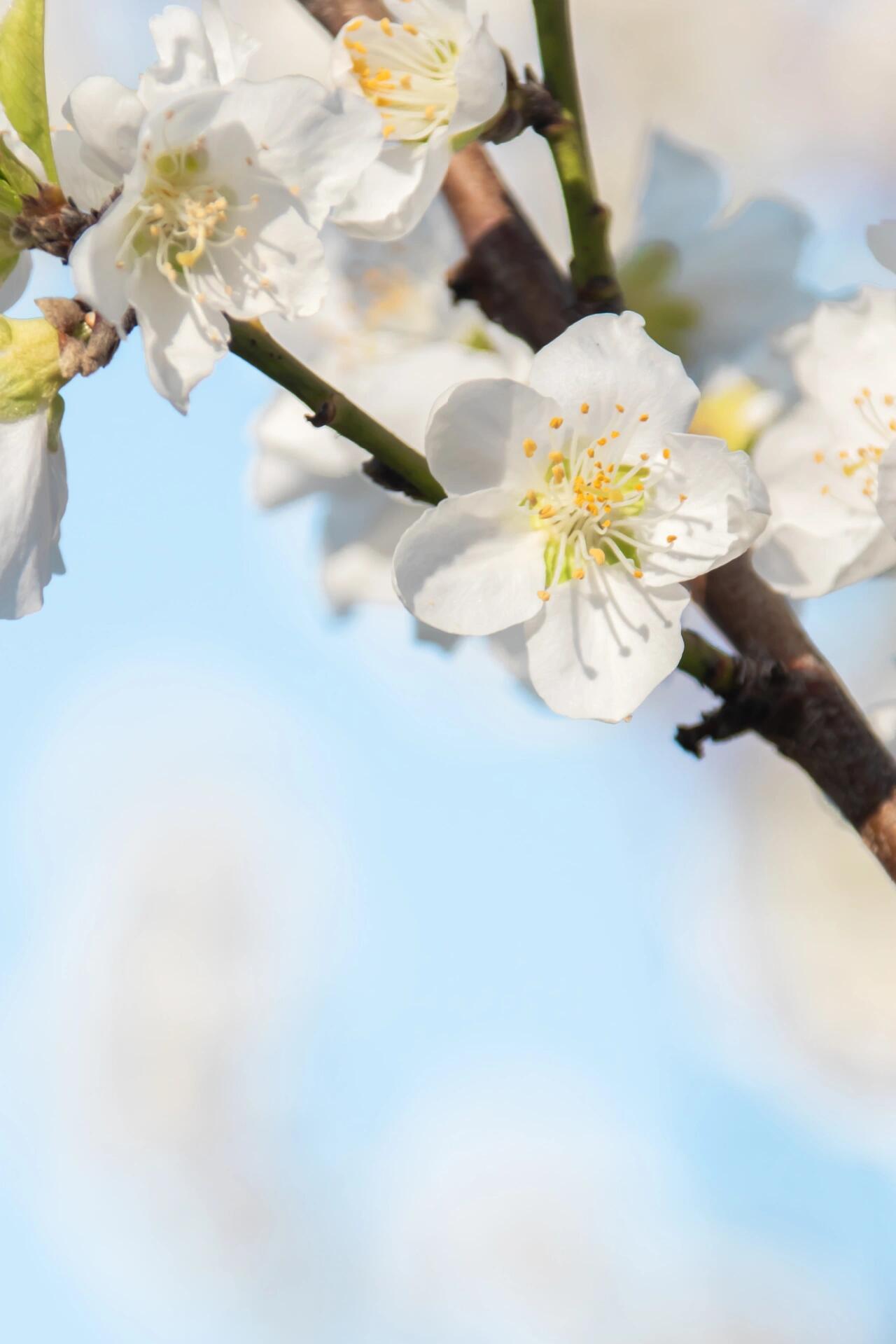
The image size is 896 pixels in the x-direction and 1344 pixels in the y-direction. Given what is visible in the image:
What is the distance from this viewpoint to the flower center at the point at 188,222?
0.47 metres

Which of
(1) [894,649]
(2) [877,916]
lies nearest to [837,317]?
(1) [894,649]

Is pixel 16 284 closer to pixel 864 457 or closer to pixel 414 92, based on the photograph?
pixel 414 92

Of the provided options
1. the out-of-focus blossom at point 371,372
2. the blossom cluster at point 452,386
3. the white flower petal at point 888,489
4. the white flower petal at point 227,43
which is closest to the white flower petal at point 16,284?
the blossom cluster at point 452,386

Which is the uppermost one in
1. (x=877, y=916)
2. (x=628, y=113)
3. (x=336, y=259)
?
(x=336, y=259)

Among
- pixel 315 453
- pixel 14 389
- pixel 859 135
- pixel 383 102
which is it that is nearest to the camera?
pixel 14 389

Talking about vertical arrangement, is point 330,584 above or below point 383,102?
below

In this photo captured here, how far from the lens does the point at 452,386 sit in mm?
562

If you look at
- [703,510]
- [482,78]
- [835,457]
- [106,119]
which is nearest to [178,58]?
[106,119]

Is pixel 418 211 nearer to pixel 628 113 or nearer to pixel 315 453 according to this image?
pixel 315 453

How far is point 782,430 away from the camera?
66 centimetres

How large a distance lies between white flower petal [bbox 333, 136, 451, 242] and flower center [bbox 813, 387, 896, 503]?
0.23 meters

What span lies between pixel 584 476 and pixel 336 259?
0.96ft

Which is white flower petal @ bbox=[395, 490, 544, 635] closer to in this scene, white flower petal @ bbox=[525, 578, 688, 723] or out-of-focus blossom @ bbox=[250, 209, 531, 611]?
white flower petal @ bbox=[525, 578, 688, 723]

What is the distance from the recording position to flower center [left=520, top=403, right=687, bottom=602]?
53 centimetres
